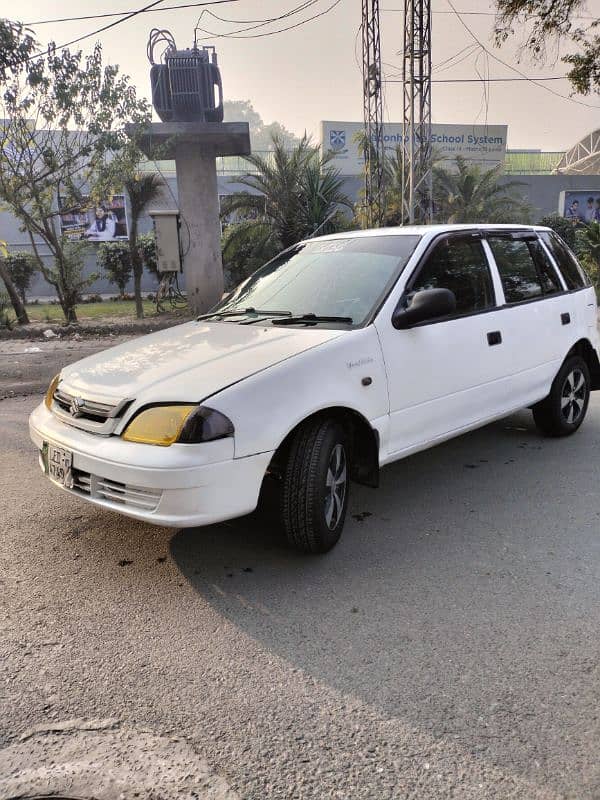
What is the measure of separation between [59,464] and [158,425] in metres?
0.69

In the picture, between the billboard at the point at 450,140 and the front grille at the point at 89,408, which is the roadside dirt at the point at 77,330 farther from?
the billboard at the point at 450,140

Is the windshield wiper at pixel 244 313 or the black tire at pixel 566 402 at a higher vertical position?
the windshield wiper at pixel 244 313

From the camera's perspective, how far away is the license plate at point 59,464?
3225 mm

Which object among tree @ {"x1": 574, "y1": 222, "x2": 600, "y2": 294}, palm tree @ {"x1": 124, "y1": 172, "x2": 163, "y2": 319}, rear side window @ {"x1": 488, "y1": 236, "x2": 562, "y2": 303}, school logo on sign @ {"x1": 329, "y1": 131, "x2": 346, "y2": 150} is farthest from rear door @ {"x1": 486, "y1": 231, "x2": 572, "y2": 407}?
school logo on sign @ {"x1": 329, "y1": 131, "x2": 346, "y2": 150}

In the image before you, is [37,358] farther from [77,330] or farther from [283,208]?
[283,208]

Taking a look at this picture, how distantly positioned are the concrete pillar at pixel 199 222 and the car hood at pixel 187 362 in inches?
475

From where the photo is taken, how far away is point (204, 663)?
2.57 metres

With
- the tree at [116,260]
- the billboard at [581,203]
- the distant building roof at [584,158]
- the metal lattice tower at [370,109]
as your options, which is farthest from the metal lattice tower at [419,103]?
the distant building roof at [584,158]

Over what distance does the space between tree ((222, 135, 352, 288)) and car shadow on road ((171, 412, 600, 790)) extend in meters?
15.8

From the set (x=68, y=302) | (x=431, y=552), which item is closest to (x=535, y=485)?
(x=431, y=552)

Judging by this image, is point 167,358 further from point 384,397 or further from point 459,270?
point 459,270

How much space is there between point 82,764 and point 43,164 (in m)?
13.6

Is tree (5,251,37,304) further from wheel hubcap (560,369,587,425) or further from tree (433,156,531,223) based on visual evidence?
wheel hubcap (560,369,587,425)

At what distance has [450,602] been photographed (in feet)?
9.84
